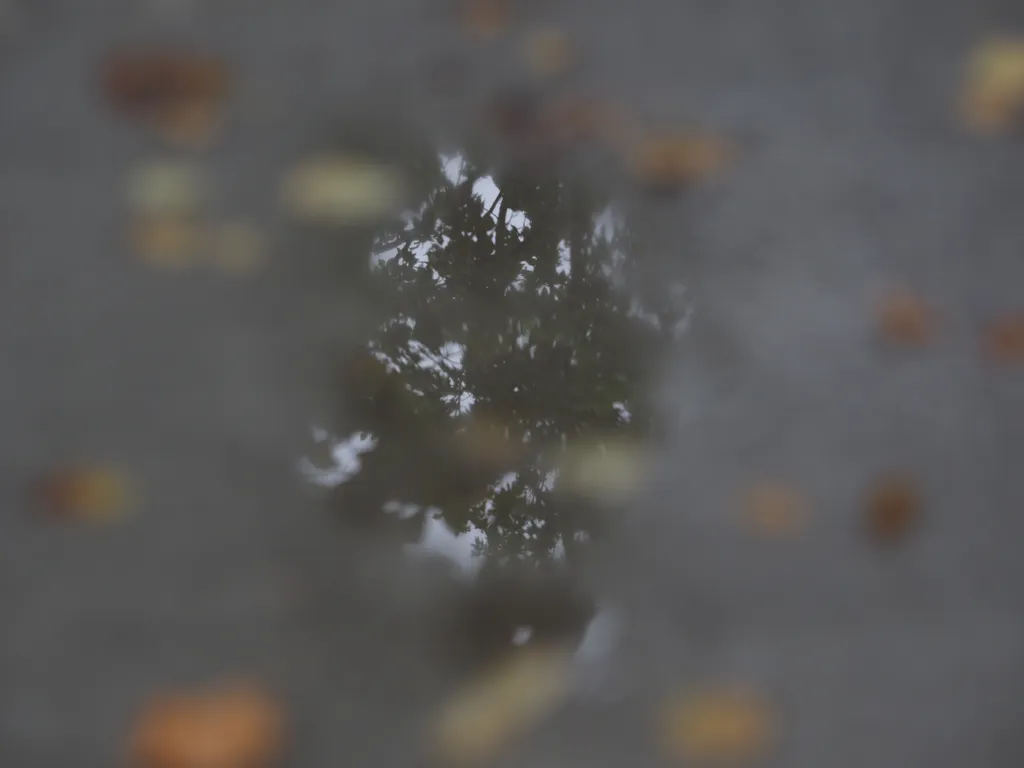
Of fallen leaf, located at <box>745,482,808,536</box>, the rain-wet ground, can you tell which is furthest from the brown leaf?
fallen leaf, located at <box>745,482,808,536</box>

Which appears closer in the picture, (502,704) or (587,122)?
(502,704)

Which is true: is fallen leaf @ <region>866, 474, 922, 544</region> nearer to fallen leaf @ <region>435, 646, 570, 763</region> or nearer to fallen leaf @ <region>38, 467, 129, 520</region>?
fallen leaf @ <region>435, 646, 570, 763</region>

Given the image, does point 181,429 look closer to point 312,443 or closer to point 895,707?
point 312,443

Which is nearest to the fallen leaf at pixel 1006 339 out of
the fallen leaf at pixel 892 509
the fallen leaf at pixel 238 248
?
the fallen leaf at pixel 892 509

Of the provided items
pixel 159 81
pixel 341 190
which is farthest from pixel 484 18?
pixel 159 81

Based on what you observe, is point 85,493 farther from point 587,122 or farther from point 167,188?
point 587,122
